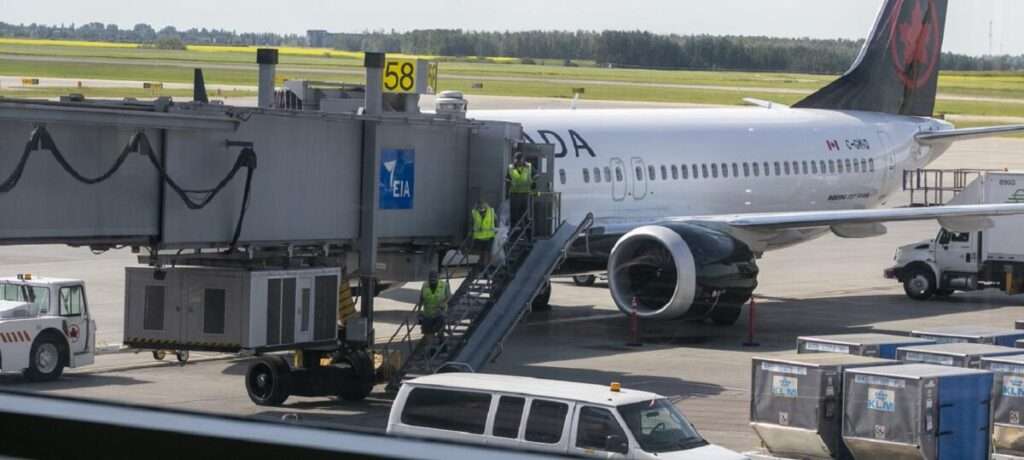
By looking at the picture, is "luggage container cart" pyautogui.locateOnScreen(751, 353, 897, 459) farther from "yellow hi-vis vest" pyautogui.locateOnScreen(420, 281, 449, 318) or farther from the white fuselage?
the white fuselage

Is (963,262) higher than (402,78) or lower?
lower

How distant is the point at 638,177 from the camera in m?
26.8

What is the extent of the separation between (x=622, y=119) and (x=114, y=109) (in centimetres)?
1372

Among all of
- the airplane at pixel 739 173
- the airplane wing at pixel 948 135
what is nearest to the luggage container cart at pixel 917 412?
the airplane at pixel 739 173

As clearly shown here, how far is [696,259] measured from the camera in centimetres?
2302

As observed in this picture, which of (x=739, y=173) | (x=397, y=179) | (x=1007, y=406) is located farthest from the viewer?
(x=739, y=173)

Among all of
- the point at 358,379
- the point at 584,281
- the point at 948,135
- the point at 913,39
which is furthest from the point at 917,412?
the point at 913,39

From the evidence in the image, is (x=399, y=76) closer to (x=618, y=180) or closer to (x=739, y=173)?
(x=618, y=180)

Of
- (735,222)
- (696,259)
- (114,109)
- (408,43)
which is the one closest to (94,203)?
(114,109)

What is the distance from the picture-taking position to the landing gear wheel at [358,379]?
17609 millimetres

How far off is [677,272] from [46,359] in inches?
353

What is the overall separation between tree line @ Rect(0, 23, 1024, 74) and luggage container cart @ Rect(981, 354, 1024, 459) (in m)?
5.13

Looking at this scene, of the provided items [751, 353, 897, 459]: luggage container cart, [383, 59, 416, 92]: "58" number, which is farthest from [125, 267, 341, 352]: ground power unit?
[751, 353, 897, 459]: luggage container cart

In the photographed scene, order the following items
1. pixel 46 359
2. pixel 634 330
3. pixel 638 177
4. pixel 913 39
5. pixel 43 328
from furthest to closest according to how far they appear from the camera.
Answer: pixel 913 39, pixel 638 177, pixel 634 330, pixel 43 328, pixel 46 359
